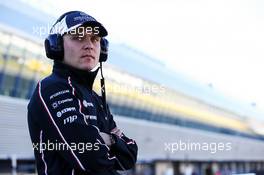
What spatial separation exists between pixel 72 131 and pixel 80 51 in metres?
0.24

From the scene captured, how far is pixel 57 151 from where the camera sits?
4.09ft

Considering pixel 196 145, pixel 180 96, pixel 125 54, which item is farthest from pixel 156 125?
pixel 196 145

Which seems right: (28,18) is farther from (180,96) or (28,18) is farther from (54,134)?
(54,134)

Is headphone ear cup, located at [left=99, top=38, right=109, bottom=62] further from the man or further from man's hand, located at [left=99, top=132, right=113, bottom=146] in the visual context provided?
man's hand, located at [left=99, top=132, right=113, bottom=146]

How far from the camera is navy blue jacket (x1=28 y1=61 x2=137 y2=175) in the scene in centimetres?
123

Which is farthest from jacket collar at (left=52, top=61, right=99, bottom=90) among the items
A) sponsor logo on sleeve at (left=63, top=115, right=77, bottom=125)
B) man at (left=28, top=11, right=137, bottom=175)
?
sponsor logo on sleeve at (left=63, top=115, right=77, bottom=125)

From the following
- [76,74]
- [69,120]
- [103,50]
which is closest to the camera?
[69,120]

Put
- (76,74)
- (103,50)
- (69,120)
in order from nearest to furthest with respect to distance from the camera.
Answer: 1. (69,120)
2. (76,74)
3. (103,50)

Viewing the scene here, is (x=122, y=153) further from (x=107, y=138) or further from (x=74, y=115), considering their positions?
(x=74, y=115)

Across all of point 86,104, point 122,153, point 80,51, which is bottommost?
point 122,153

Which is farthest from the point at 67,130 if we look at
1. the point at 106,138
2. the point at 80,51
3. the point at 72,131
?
the point at 80,51

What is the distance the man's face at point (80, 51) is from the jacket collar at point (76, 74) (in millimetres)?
12

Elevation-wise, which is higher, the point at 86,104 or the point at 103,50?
the point at 103,50

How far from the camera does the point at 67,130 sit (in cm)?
125
